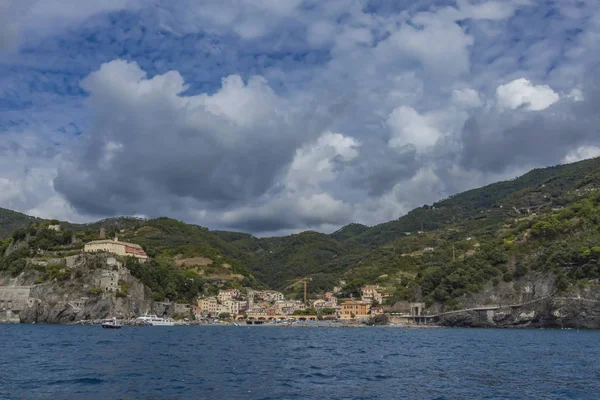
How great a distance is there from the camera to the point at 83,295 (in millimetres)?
124375

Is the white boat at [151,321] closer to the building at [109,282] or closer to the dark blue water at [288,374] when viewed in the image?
the building at [109,282]

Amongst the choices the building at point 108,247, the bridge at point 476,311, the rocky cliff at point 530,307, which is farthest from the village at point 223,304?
the rocky cliff at point 530,307

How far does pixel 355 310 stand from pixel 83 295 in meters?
73.4

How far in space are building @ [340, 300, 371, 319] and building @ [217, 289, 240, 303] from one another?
1572 inches

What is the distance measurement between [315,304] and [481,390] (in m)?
155

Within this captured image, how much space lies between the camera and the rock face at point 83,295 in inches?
4786

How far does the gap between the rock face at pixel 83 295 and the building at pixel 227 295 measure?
140 ft

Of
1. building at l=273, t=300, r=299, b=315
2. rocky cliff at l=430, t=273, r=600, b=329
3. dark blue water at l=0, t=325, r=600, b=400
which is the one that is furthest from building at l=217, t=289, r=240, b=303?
dark blue water at l=0, t=325, r=600, b=400

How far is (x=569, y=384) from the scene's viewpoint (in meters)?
31.2

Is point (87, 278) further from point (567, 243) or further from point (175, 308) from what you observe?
point (567, 243)

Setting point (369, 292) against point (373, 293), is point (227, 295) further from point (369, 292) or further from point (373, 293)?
point (373, 293)

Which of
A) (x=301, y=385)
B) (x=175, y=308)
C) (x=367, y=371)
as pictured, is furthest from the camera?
(x=175, y=308)

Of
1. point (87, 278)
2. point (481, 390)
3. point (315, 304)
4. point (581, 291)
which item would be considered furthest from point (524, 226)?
point (481, 390)

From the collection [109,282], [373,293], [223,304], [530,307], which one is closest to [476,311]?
[530,307]
